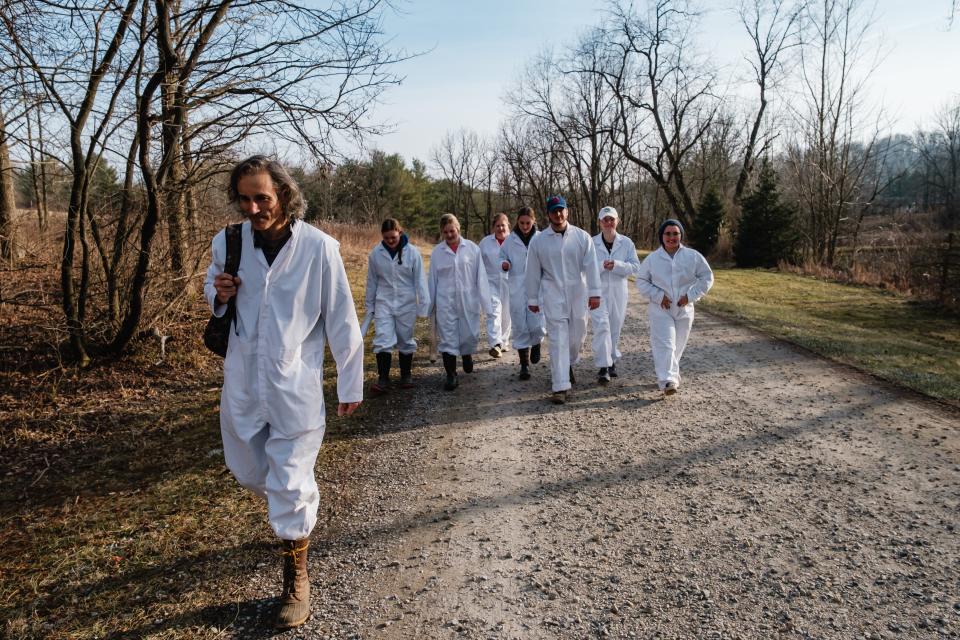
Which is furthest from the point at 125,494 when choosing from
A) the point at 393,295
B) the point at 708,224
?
the point at 708,224

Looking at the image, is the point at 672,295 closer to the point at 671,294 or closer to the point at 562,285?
the point at 671,294

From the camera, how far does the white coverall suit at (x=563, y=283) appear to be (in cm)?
658

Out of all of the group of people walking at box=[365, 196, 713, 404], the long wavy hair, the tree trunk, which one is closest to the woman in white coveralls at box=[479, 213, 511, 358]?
the group of people walking at box=[365, 196, 713, 404]

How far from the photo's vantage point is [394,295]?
Answer: 728 centimetres

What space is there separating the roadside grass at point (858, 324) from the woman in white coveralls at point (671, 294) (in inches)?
110

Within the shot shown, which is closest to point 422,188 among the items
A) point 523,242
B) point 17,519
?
point 523,242

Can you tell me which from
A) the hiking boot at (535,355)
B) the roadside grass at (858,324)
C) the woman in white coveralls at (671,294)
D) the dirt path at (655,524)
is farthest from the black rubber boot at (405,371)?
the roadside grass at (858,324)

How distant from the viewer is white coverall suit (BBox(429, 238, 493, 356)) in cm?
756

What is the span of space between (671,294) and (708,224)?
27.0 m

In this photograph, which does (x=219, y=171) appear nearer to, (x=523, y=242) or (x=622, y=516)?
(x=523, y=242)

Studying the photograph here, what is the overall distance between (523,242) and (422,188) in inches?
2121

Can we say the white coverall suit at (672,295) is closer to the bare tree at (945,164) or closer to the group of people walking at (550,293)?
the group of people walking at (550,293)

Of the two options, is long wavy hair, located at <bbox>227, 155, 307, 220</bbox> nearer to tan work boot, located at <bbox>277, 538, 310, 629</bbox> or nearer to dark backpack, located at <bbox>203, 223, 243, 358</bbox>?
dark backpack, located at <bbox>203, 223, 243, 358</bbox>

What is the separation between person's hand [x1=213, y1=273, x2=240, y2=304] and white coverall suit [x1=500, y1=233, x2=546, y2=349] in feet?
15.3
